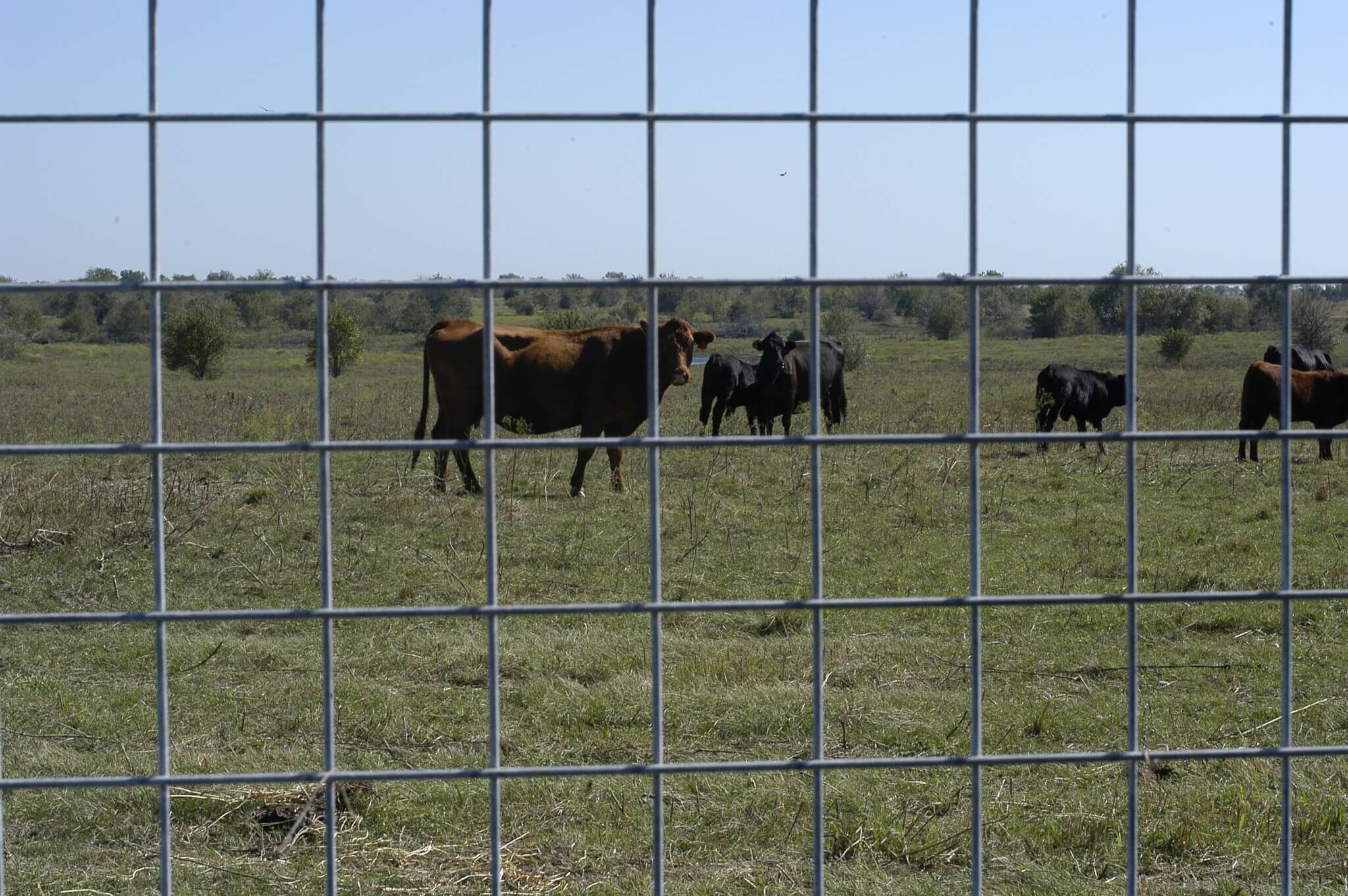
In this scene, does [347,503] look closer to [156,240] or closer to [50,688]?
[50,688]

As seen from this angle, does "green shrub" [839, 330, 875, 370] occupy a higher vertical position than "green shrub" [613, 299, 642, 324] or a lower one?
lower

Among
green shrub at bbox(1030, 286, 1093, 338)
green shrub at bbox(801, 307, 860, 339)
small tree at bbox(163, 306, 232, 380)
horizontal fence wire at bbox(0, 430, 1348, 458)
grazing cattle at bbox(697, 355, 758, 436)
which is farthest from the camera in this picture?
green shrub at bbox(1030, 286, 1093, 338)

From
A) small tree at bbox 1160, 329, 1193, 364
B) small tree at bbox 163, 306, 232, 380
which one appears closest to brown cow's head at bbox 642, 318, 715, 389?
small tree at bbox 163, 306, 232, 380

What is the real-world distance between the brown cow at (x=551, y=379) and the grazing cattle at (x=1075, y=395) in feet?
16.5

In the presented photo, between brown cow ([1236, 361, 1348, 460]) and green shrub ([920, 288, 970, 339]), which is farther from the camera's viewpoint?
green shrub ([920, 288, 970, 339])

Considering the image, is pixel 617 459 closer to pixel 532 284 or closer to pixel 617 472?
pixel 617 472

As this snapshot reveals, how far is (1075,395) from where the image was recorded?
52.2ft

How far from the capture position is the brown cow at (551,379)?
490 inches

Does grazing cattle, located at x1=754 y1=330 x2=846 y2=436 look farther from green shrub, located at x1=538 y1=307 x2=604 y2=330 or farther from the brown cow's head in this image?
green shrub, located at x1=538 y1=307 x2=604 y2=330

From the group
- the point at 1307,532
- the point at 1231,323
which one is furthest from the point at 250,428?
the point at 1231,323

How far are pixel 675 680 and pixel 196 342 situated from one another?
28603 millimetres

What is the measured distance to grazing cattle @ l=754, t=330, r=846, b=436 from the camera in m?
16.6

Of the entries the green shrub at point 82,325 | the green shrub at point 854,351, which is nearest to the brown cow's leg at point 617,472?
the green shrub at point 854,351

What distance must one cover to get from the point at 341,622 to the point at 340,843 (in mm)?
2893
